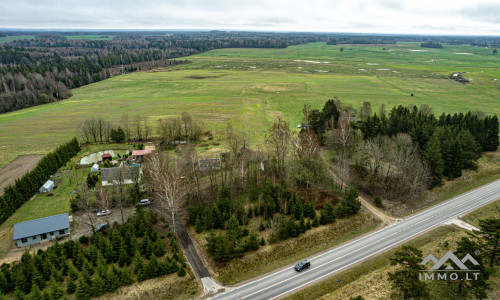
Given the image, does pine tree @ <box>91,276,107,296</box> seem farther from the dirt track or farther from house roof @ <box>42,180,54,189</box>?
the dirt track

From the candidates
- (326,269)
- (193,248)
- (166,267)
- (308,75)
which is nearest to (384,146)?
(326,269)

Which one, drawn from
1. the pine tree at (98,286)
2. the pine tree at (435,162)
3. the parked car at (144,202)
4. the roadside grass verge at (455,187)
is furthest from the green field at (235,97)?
the pine tree at (98,286)

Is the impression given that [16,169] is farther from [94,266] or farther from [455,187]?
[455,187]

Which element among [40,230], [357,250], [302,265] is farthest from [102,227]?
[357,250]

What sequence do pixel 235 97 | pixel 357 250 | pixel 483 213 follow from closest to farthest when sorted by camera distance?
pixel 357 250 → pixel 483 213 → pixel 235 97

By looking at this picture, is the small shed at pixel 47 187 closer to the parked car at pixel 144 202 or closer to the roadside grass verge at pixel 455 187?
the parked car at pixel 144 202

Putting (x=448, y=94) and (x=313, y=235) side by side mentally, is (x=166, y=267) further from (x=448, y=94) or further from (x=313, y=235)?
(x=448, y=94)
